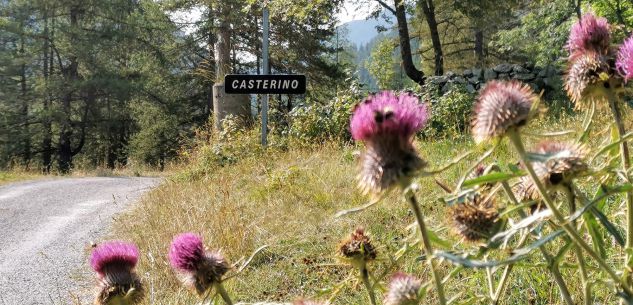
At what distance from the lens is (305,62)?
69.8 ft

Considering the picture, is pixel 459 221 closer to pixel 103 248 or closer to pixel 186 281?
Answer: pixel 186 281

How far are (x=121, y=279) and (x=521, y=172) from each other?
104 centimetres

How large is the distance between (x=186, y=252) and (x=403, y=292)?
1.99ft

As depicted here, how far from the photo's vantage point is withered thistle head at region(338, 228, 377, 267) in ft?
4.02

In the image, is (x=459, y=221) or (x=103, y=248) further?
(x=103, y=248)

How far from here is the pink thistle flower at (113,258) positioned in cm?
142

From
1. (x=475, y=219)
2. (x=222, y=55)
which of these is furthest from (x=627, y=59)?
(x=222, y=55)

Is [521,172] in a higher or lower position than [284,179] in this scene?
higher

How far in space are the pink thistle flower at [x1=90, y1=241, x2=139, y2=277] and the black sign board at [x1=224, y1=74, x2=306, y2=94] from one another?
21.1 feet

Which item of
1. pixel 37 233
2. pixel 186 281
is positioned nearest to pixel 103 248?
pixel 186 281

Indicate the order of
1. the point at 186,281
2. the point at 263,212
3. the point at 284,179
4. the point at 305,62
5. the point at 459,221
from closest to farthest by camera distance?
the point at 459,221, the point at 186,281, the point at 263,212, the point at 284,179, the point at 305,62

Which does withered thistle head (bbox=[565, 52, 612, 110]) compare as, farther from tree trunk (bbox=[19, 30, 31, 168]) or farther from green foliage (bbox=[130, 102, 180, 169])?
tree trunk (bbox=[19, 30, 31, 168])

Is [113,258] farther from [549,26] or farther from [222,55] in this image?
[549,26]

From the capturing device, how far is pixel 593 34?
3.82ft
